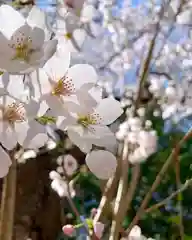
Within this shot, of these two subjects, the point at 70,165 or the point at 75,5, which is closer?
the point at 75,5

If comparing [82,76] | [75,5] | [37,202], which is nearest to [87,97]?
[82,76]

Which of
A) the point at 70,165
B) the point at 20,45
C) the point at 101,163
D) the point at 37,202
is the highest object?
the point at 20,45

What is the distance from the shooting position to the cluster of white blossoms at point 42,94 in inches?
11.4

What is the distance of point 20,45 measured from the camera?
0.30 m

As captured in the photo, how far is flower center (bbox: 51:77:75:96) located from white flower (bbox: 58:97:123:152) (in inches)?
0.5

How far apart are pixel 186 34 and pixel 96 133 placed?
125 centimetres

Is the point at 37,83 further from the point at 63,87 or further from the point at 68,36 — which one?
the point at 68,36

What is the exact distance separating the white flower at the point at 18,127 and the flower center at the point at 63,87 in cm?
3

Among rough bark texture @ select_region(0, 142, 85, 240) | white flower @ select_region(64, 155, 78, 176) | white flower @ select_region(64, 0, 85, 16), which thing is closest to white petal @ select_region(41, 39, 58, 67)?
white flower @ select_region(64, 0, 85, 16)

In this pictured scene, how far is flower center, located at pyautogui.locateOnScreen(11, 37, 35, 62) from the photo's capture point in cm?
29

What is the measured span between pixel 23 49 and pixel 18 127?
0.20 ft

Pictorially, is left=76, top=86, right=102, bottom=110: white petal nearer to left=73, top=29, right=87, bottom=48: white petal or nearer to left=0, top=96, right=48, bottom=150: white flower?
left=0, top=96, right=48, bottom=150: white flower

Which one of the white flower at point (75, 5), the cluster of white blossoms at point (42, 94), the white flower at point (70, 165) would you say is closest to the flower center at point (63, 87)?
the cluster of white blossoms at point (42, 94)

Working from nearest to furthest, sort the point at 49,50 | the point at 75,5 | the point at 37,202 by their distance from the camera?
1. the point at 49,50
2. the point at 75,5
3. the point at 37,202
